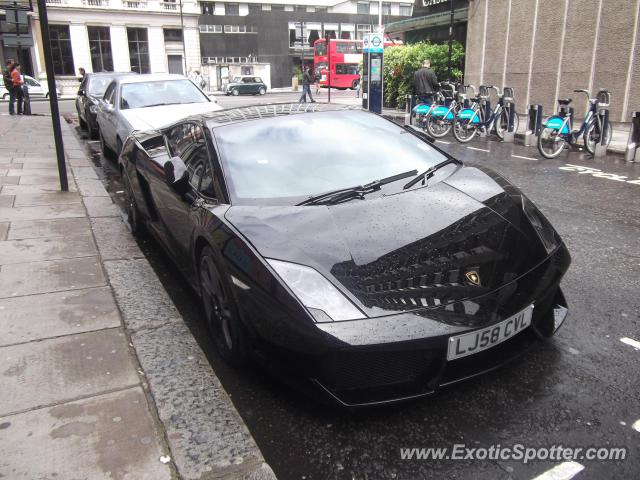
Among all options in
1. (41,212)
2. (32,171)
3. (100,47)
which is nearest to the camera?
(41,212)

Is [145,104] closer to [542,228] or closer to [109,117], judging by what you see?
[109,117]

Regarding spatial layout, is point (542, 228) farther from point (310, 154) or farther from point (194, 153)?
point (194, 153)

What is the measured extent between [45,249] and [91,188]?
9.12ft

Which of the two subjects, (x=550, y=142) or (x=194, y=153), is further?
(x=550, y=142)

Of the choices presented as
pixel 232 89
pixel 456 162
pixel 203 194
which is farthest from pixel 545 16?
pixel 232 89

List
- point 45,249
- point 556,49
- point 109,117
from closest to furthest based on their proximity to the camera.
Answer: point 45,249 < point 109,117 < point 556,49

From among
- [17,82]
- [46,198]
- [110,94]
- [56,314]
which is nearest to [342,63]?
[17,82]

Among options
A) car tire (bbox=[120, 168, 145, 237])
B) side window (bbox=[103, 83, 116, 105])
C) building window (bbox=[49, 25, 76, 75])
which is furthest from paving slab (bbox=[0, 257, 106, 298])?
building window (bbox=[49, 25, 76, 75])

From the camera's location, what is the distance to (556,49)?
51.9 feet

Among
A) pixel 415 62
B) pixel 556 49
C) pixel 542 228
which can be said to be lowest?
pixel 542 228

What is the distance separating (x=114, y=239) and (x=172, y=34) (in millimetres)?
59557

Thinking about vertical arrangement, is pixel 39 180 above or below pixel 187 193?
below

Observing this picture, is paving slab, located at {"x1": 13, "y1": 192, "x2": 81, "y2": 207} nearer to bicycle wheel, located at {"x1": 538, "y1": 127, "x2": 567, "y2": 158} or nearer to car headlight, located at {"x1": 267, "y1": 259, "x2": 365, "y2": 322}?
car headlight, located at {"x1": 267, "y1": 259, "x2": 365, "y2": 322}

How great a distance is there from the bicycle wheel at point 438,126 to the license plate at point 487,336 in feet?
37.6
